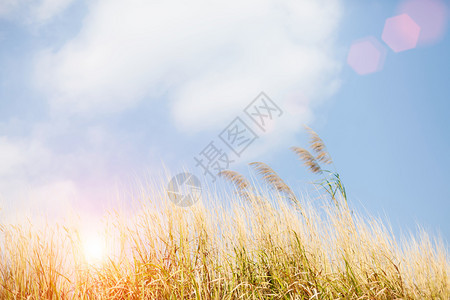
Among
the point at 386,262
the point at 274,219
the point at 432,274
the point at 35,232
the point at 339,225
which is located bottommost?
the point at 432,274

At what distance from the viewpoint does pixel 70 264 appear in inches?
127

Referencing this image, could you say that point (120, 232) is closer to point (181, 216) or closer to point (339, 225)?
point (181, 216)

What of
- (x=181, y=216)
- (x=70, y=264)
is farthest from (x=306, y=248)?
(x=70, y=264)

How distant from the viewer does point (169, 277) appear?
277 cm

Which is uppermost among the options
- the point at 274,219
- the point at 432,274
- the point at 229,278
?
the point at 274,219

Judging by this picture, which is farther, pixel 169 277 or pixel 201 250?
pixel 201 250

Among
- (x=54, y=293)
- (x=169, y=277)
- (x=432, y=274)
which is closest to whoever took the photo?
(x=169, y=277)

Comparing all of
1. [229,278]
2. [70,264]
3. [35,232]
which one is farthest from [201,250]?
[35,232]

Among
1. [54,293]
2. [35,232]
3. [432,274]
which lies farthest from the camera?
[432,274]

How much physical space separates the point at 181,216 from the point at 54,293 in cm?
125

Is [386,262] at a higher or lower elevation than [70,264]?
lower

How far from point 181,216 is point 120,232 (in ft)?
Result: 2.03

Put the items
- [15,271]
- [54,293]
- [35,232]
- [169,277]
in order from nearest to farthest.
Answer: [169,277] → [54,293] → [15,271] → [35,232]

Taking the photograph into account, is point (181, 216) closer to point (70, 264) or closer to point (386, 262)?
point (70, 264)
